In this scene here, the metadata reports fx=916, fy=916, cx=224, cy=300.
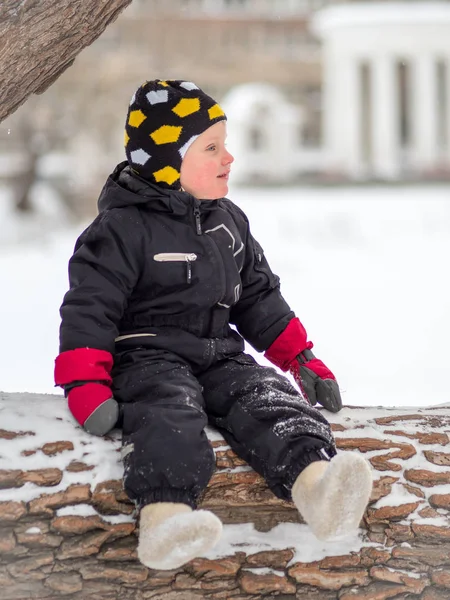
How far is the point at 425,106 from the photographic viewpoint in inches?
987

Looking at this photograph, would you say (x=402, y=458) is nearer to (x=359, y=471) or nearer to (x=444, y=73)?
(x=359, y=471)

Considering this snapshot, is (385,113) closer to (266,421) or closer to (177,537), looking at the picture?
(266,421)

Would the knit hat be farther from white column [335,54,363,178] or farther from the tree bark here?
white column [335,54,363,178]

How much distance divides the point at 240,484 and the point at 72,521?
33 cm

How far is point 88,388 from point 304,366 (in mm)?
538

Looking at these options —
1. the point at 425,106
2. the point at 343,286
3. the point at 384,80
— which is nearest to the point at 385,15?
the point at 384,80

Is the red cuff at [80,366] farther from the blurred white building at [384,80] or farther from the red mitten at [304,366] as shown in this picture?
the blurred white building at [384,80]

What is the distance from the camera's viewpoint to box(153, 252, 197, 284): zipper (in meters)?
1.89

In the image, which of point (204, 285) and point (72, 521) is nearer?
point (72, 521)

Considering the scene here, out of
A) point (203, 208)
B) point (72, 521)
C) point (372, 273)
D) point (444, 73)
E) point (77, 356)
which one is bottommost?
point (372, 273)

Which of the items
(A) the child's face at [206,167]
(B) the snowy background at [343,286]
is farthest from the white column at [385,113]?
(A) the child's face at [206,167]

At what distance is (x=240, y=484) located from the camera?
1785mm

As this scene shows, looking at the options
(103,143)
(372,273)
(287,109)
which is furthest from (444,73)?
(372,273)

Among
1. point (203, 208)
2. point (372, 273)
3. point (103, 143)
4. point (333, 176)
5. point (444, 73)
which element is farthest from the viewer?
point (444, 73)
